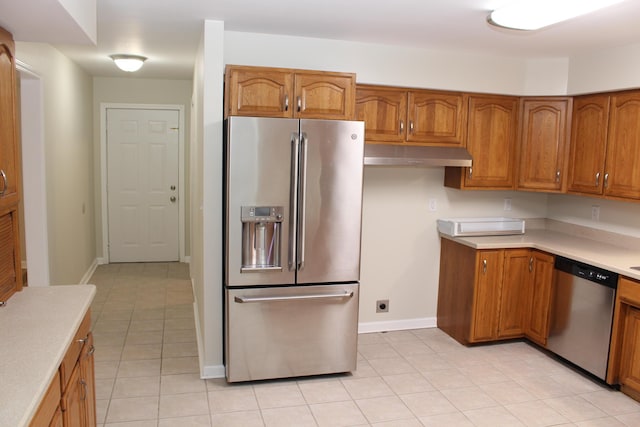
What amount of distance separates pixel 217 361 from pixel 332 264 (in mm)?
1040

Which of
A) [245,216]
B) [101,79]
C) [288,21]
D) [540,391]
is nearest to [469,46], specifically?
[288,21]

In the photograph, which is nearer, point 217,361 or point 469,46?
A: point 217,361

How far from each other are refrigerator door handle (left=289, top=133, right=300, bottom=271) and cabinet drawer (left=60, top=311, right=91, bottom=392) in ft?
4.23

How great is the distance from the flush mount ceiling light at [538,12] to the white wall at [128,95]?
15.1ft

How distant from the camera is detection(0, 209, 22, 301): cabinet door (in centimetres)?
236

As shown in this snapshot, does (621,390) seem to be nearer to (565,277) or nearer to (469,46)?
(565,277)

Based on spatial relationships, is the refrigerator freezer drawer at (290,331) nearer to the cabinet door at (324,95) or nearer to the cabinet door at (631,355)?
the cabinet door at (324,95)

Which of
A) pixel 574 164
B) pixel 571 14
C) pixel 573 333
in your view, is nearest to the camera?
pixel 571 14

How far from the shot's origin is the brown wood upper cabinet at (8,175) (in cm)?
225

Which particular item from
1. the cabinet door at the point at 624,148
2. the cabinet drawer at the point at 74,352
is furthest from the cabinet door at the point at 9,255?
the cabinet door at the point at 624,148

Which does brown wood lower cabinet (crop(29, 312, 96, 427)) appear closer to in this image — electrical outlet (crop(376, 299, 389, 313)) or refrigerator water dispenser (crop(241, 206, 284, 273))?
refrigerator water dispenser (crop(241, 206, 284, 273))

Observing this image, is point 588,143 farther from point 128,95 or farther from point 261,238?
point 128,95

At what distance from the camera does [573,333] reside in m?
3.81

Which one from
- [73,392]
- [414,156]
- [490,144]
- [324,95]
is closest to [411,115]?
[414,156]
